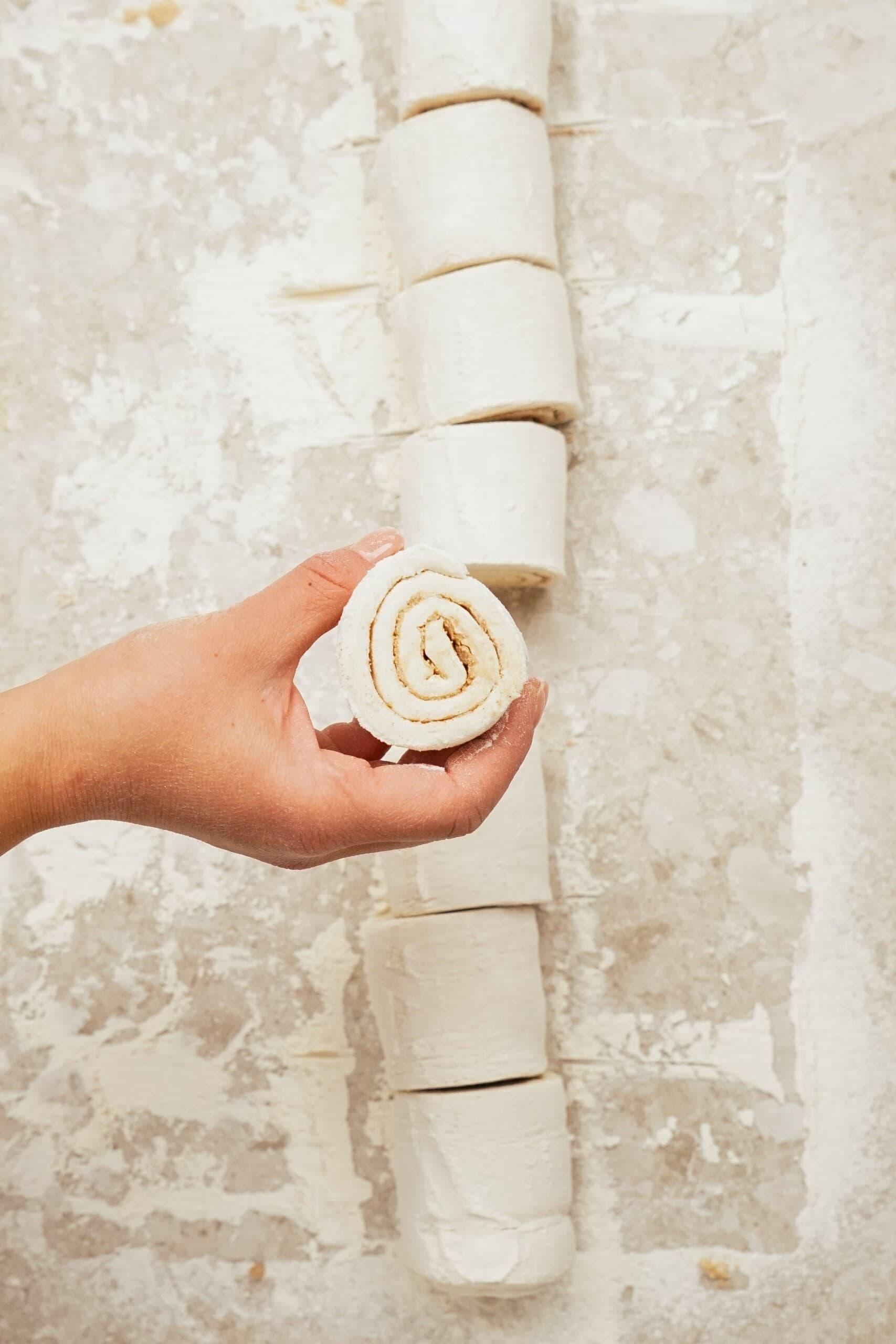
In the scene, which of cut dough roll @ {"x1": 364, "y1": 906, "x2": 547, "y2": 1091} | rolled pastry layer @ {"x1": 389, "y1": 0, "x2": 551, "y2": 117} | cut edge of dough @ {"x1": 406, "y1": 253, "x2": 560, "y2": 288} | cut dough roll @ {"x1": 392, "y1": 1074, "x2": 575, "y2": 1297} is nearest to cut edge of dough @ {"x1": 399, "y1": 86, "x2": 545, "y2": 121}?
rolled pastry layer @ {"x1": 389, "y1": 0, "x2": 551, "y2": 117}

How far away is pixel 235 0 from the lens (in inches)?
78.1

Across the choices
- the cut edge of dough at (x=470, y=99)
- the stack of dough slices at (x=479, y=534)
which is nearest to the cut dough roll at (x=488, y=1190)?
the stack of dough slices at (x=479, y=534)

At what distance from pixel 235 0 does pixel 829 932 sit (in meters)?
1.82

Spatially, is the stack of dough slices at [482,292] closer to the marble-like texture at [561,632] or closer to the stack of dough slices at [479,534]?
the stack of dough slices at [479,534]

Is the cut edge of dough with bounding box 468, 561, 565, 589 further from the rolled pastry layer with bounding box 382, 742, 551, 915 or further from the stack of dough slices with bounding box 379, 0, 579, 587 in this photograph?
the rolled pastry layer with bounding box 382, 742, 551, 915

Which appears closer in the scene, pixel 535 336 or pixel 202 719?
pixel 202 719

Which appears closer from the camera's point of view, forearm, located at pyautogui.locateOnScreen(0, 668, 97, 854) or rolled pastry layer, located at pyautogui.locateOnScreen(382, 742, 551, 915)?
forearm, located at pyautogui.locateOnScreen(0, 668, 97, 854)

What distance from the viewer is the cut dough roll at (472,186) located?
1.79 metres

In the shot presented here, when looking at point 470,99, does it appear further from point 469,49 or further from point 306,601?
point 306,601

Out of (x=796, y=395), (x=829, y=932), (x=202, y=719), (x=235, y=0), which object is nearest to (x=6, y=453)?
(x=235, y=0)

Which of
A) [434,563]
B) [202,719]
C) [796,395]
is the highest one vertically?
[796,395]

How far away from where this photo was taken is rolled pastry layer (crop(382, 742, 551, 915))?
1.74m

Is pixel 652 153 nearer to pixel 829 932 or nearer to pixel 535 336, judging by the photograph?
pixel 535 336

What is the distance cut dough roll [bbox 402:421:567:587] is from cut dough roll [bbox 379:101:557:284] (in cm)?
26
